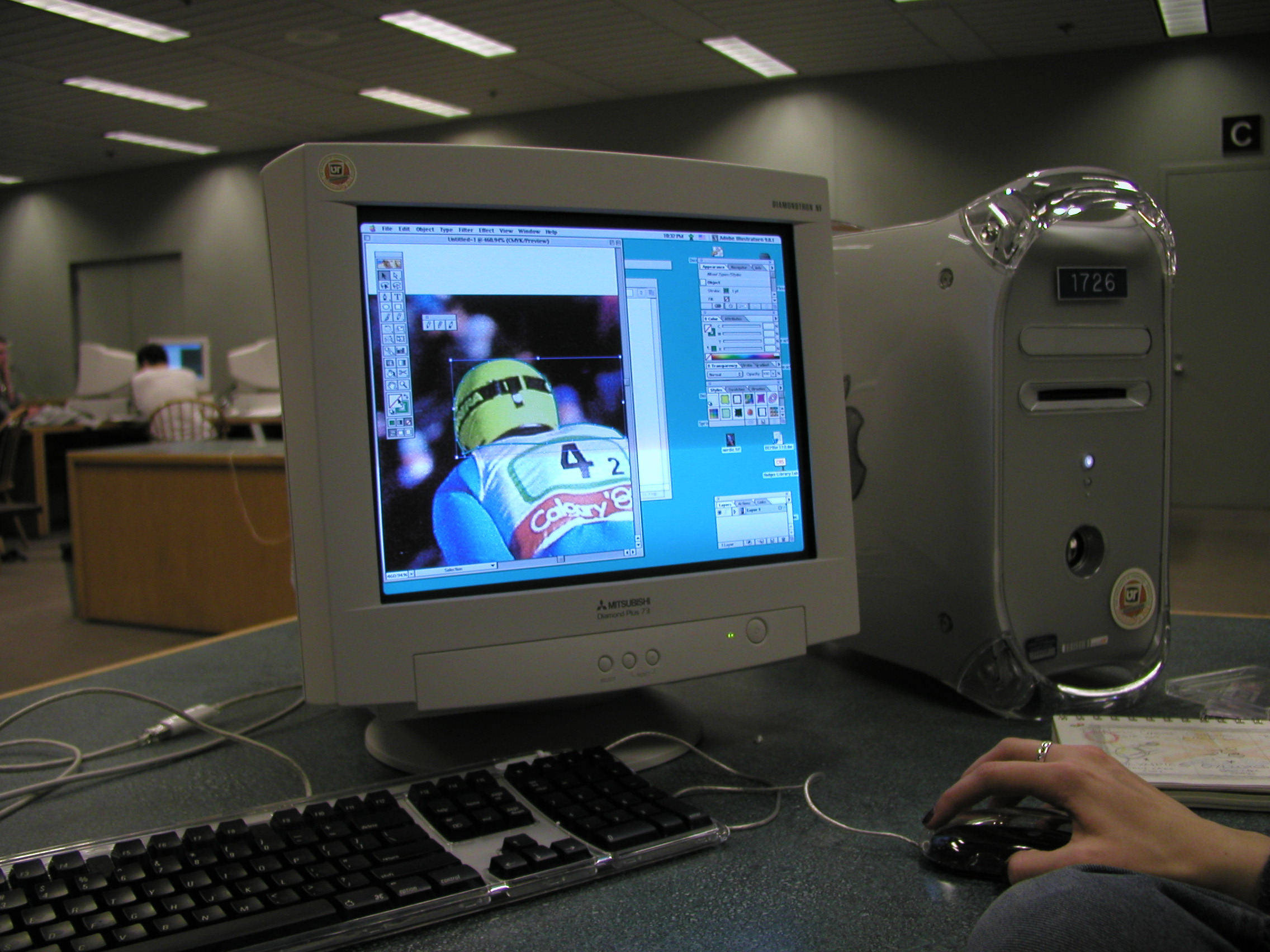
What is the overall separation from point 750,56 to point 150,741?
6.37m

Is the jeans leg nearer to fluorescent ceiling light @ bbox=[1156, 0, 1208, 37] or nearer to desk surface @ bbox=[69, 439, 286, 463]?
desk surface @ bbox=[69, 439, 286, 463]

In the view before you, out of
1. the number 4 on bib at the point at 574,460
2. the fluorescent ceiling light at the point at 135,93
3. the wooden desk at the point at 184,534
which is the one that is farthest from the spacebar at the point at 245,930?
the fluorescent ceiling light at the point at 135,93

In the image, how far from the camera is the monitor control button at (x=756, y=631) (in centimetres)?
76

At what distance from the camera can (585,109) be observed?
7387 millimetres

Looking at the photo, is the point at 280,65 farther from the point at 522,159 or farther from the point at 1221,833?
the point at 1221,833

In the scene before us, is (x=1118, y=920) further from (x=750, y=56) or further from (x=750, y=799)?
(x=750, y=56)

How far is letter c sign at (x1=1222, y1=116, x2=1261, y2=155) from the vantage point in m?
5.62

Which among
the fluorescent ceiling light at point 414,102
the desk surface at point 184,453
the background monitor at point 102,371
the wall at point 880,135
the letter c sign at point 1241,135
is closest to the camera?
the desk surface at point 184,453

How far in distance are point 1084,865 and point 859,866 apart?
0.14 m

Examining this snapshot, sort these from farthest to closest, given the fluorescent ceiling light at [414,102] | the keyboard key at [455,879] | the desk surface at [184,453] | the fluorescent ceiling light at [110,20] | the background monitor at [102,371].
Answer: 1. the background monitor at [102,371]
2. the fluorescent ceiling light at [414,102]
3. the fluorescent ceiling light at [110,20]
4. the desk surface at [184,453]
5. the keyboard key at [455,879]

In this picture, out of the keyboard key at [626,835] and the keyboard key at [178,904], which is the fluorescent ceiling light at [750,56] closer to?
the keyboard key at [626,835]

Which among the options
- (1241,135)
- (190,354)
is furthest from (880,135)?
(190,354)

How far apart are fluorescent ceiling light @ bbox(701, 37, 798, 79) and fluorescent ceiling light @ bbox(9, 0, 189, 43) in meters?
3.23

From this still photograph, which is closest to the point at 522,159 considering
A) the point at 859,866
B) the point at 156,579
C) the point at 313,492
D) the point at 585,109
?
the point at 313,492
